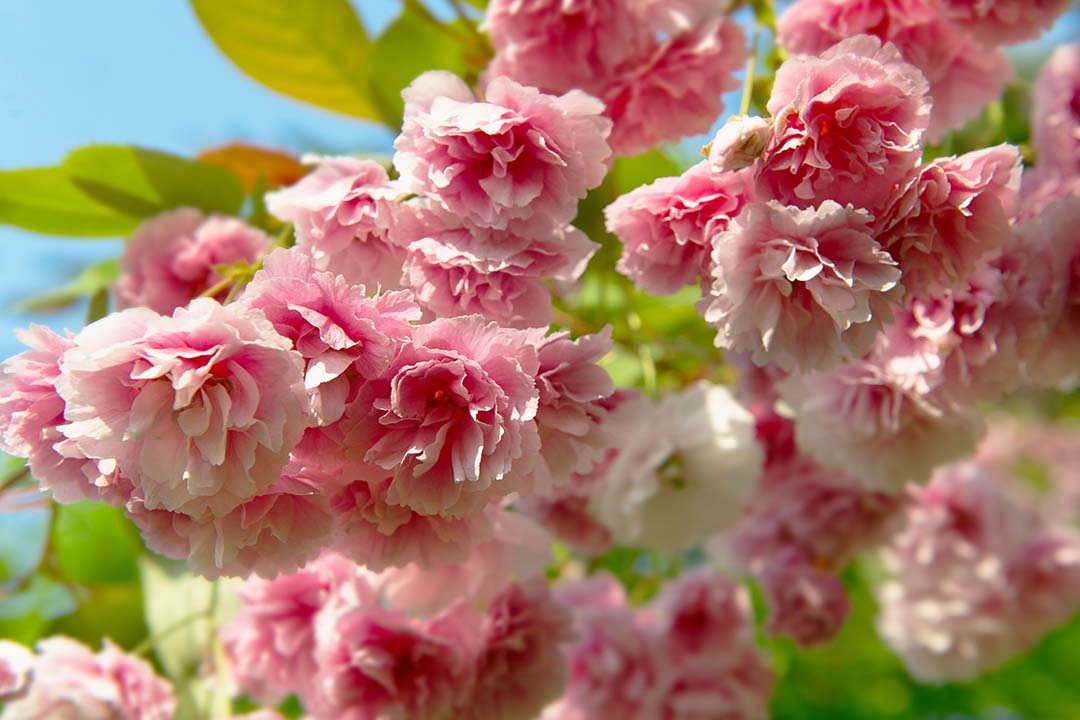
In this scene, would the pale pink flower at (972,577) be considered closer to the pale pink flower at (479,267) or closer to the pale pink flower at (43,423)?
the pale pink flower at (479,267)

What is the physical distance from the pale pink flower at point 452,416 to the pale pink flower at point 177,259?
35cm

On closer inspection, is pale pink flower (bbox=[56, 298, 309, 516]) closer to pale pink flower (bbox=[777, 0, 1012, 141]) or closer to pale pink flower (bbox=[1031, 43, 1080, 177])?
pale pink flower (bbox=[777, 0, 1012, 141])

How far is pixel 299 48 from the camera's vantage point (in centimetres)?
101

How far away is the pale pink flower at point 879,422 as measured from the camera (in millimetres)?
783

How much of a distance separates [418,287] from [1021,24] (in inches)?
21.7

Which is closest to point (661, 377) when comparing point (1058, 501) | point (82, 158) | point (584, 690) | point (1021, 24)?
point (584, 690)

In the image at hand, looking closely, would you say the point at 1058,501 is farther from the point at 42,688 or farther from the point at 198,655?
the point at 42,688


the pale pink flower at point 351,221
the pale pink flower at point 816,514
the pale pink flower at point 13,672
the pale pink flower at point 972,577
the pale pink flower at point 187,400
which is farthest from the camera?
the pale pink flower at point 972,577

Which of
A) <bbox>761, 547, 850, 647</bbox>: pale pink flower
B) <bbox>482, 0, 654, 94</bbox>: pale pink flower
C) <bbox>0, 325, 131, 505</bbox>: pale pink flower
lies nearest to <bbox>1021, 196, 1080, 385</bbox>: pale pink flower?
<bbox>482, 0, 654, 94</bbox>: pale pink flower

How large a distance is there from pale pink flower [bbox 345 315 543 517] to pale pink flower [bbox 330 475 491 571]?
40mm

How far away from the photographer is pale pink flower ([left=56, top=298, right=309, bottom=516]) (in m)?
0.47

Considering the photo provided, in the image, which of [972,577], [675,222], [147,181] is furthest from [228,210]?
[972,577]

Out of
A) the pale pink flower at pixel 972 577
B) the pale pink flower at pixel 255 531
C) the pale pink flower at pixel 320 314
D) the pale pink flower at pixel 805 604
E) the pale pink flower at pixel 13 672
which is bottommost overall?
the pale pink flower at pixel 972 577

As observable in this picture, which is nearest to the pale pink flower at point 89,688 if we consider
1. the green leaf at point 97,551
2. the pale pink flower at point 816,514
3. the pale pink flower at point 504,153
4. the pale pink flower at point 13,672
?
the pale pink flower at point 13,672
